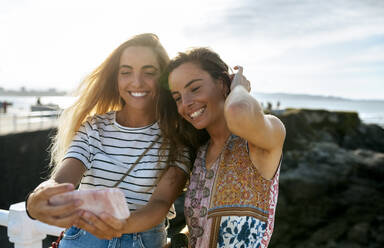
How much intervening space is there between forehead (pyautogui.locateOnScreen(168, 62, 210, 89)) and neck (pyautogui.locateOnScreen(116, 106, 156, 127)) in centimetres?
41

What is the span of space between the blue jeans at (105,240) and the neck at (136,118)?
2.51 ft

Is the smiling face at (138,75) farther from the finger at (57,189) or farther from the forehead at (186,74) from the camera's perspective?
the finger at (57,189)

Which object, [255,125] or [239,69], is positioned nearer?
[255,125]

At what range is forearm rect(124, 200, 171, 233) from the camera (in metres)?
2.02

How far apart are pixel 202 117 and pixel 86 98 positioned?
104cm

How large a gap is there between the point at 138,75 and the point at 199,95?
537 mm

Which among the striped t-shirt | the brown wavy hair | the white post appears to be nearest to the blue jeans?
the striped t-shirt

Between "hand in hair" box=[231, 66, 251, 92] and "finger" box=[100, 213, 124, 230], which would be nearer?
"finger" box=[100, 213, 124, 230]

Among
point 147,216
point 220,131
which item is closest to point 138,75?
point 220,131

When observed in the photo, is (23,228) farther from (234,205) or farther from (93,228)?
(234,205)

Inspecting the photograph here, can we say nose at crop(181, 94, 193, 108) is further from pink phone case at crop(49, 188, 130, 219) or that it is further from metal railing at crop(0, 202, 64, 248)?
metal railing at crop(0, 202, 64, 248)

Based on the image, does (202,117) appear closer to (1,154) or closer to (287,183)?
(1,154)

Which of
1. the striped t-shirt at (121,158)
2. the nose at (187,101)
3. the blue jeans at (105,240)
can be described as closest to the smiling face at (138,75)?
the striped t-shirt at (121,158)

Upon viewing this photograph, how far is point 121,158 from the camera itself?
A: 8.00ft
